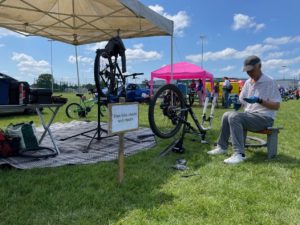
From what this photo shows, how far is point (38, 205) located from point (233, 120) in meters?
2.82

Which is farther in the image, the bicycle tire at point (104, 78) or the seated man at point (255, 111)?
the bicycle tire at point (104, 78)

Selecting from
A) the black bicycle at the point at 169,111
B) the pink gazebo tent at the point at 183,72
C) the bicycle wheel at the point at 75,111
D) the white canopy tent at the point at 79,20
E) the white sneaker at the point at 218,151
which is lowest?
the white sneaker at the point at 218,151

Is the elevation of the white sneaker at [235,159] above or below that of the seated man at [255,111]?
below

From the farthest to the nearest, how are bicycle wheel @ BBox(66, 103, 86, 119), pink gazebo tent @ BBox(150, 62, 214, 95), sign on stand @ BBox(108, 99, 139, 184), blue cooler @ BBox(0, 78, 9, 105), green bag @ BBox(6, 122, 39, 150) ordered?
pink gazebo tent @ BBox(150, 62, 214, 95), bicycle wheel @ BBox(66, 103, 86, 119), green bag @ BBox(6, 122, 39, 150), blue cooler @ BBox(0, 78, 9, 105), sign on stand @ BBox(108, 99, 139, 184)

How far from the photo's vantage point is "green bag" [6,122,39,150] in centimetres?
459

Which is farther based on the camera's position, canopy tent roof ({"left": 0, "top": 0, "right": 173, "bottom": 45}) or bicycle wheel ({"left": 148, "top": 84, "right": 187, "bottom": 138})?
canopy tent roof ({"left": 0, "top": 0, "right": 173, "bottom": 45})

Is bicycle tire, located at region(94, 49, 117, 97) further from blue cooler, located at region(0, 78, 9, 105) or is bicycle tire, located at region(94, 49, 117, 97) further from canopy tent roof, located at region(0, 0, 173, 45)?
blue cooler, located at region(0, 78, 9, 105)

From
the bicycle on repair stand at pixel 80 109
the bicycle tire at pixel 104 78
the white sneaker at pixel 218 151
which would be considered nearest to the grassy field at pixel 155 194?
the white sneaker at pixel 218 151

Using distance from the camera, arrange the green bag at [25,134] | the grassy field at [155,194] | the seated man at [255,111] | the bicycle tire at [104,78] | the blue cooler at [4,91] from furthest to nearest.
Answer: the bicycle tire at [104,78]
the green bag at [25,134]
the seated man at [255,111]
the blue cooler at [4,91]
the grassy field at [155,194]

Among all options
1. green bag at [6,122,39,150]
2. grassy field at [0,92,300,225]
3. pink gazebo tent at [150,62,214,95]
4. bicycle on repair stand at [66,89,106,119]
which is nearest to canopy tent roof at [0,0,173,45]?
bicycle on repair stand at [66,89,106,119]

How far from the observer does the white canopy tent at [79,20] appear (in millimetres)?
6230

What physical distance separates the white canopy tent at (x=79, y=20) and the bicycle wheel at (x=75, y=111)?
242 cm

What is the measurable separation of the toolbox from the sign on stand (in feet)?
5.84

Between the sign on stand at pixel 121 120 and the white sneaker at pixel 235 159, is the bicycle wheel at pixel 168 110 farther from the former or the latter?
the sign on stand at pixel 121 120
